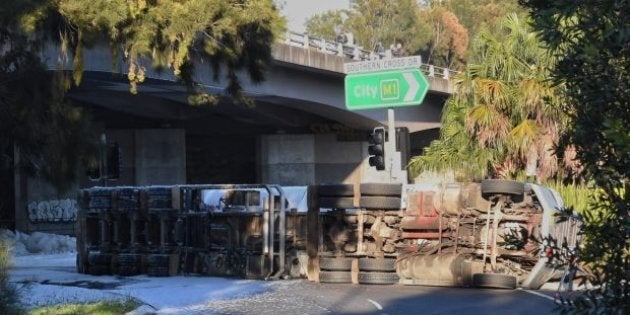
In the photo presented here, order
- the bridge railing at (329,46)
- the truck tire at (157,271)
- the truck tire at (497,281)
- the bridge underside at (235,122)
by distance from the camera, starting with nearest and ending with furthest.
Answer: the truck tire at (497,281) → the truck tire at (157,271) → the bridge railing at (329,46) → the bridge underside at (235,122)

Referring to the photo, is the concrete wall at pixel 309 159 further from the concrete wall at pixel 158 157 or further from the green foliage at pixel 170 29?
the green foliage at pixel 170 29

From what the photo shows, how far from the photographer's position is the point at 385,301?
13.3 m

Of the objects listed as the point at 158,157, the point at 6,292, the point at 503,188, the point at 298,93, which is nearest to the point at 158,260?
the point at 503,188

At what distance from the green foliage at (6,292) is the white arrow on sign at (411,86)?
8614 millimetres

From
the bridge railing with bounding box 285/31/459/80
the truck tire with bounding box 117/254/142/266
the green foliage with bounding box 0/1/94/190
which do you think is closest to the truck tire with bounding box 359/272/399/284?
the truck tire with bounding box 117/254/142/266

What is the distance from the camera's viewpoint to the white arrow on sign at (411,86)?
1638 cm

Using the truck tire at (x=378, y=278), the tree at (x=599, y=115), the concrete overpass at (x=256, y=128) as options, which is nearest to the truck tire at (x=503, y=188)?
the truck tire at (x=378, y=278)

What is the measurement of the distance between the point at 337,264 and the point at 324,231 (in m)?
0.78

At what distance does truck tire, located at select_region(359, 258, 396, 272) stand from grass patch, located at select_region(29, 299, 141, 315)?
14.4ft

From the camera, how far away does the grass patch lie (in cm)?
1155

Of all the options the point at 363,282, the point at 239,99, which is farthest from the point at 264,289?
the point at 239,99

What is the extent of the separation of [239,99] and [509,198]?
15.8 feet

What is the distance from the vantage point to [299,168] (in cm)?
5038

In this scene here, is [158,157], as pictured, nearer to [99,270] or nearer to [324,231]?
[99,270]
